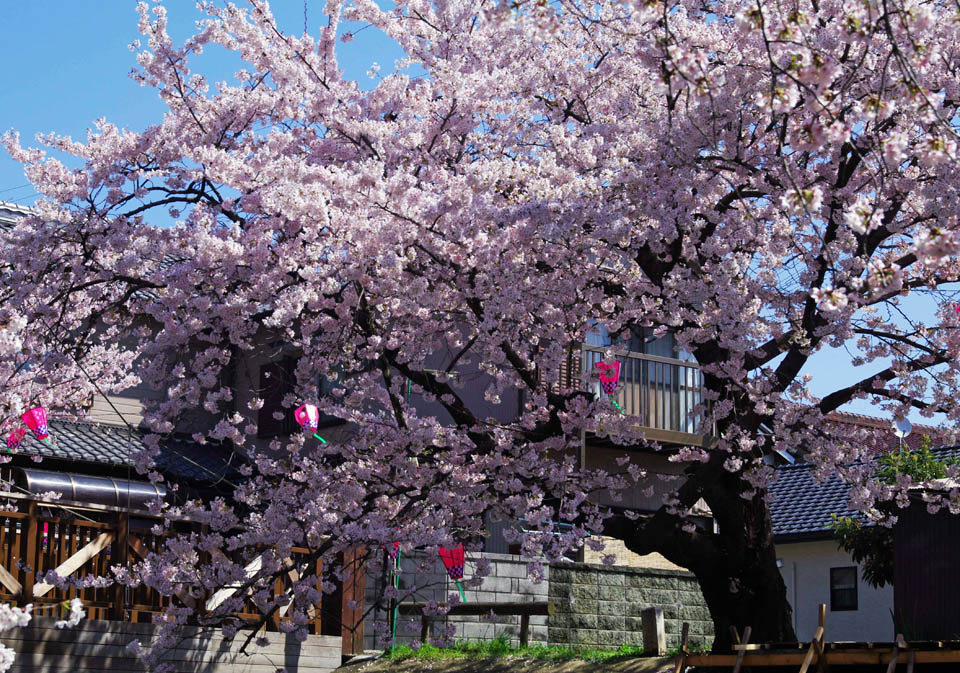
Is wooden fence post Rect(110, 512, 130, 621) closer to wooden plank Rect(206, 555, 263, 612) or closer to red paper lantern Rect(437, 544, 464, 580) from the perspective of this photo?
wooden plank Rect(206, 555, 263, 612)

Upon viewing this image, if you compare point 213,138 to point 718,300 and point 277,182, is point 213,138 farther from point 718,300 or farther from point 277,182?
point 718,300

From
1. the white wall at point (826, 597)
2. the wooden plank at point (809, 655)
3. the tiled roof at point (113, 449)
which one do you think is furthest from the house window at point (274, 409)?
the wooden plank at point (809, 655)

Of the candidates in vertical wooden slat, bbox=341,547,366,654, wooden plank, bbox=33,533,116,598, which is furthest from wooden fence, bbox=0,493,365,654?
vertical wooden slat, bbox=341,547,366,654

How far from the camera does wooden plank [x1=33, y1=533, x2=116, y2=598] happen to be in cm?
1039

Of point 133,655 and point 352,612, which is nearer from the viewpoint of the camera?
point 133,655

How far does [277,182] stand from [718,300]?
12.4 ft

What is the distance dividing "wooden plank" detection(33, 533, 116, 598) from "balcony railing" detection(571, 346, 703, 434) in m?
8.71

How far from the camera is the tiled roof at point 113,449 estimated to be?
17.6m

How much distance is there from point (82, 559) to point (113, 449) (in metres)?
8.31

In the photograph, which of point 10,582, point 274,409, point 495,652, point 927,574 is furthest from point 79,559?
point 274,409

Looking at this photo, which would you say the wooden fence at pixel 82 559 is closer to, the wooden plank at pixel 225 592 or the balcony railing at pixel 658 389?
the wooden plank at pixel 225 592

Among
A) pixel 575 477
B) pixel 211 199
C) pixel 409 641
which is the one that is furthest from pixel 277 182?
pixel 409 641

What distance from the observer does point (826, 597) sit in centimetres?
2047

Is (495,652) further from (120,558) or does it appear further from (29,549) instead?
(29,549)
